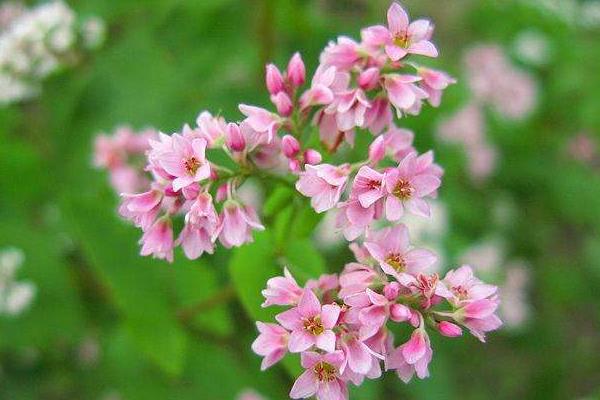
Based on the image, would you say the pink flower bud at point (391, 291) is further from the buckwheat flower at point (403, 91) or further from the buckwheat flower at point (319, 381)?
the buckwheat flower at point (403, 91)

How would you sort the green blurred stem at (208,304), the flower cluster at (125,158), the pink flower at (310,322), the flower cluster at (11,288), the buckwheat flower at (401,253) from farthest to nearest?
the flower cluster at (11,288) < the flower cluster at (125,158) < the green blurred stem at (208,304) < the buckwheat flower at (401,253) < the pink flower at (310,322)

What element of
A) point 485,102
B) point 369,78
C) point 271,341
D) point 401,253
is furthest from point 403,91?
point 485,102

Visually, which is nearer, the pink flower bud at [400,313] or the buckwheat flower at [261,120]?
the pink flower bud at [400,313]

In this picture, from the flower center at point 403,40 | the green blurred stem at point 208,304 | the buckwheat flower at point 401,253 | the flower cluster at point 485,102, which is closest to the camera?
the buckwheat flower at point 401,253

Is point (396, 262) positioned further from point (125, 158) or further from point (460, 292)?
point (125, 158)

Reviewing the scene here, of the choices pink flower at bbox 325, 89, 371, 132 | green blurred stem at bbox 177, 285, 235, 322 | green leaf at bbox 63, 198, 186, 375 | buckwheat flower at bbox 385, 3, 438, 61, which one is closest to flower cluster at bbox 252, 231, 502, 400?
pink flower at bbox 325, 89, 371, 132

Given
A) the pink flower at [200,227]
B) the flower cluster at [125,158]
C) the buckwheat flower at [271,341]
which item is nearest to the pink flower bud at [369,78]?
Result: the pink flower at [200,227]

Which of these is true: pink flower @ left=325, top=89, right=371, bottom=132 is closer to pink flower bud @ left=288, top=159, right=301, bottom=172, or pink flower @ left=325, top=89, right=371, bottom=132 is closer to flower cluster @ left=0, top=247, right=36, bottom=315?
pink flower bud @ left=288, top=159, right=301, bottom=172
